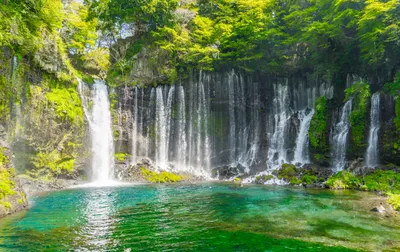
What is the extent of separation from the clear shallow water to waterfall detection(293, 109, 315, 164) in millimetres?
12049

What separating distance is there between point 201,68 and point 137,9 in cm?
951

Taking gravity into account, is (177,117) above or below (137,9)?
below

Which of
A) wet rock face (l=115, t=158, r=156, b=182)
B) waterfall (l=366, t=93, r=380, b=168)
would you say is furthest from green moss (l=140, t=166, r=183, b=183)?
waterfall (l=366, t=93, r=380, b=168)

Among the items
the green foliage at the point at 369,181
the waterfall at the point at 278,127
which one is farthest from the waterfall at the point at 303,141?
the green foliage at the point at 369,181

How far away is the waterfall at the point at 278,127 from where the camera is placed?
1158 inches

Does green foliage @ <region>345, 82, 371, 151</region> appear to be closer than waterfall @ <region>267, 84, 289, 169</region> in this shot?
Yes

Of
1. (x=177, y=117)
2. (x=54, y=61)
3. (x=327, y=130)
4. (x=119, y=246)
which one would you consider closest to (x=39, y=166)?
(x=54, y=61)

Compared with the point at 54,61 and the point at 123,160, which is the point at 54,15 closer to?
the point at 54,61

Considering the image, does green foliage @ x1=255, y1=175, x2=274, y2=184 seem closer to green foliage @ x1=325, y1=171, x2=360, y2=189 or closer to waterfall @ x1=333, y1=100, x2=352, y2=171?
green foliage @ x1=325, y1=171, x2=360, y2=189

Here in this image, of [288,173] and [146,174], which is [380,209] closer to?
[288,173]

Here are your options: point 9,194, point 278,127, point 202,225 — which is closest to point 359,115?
point 278,127

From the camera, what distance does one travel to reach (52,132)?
78.3ft

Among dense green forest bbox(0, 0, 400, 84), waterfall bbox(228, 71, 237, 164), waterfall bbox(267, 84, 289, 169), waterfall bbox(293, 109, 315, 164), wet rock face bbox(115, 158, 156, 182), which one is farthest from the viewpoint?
waterfall bbox(228, 71, 237, 164)

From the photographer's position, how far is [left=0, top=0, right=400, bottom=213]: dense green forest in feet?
72.2
